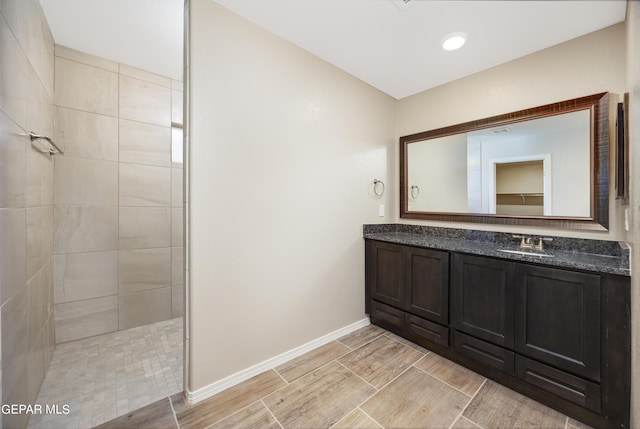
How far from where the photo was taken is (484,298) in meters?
1.76

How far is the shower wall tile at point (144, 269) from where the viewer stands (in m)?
2.44

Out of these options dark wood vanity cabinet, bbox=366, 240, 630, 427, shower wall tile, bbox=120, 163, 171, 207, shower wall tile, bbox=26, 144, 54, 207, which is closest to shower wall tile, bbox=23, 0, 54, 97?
shower wall tile, bbox=26, 144, 54, 207

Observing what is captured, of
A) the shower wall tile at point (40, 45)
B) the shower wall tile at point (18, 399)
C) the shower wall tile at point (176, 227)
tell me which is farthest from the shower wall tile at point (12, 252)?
the shower wall tile at point (176, 227)

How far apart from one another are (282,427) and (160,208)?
2.27 meters

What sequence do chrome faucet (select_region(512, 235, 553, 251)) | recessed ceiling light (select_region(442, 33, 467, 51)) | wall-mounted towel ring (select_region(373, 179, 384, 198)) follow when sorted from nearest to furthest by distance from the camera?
recessed ceiling light (select_region(442, 33, 467, 51)) < chrome faucet (select_region(512, 235, 553, 251)) < wall-mounted towel ring (select_region(373, 179, 384, 198))

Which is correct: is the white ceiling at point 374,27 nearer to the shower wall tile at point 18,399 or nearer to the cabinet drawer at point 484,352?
the cabinet drawer at point 484,352

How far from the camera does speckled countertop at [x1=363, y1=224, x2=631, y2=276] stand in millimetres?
1420

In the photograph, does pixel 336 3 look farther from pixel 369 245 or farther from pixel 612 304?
pixel 612 304

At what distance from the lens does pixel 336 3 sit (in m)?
1.57

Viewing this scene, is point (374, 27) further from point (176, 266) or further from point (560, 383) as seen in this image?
point (176, 266)

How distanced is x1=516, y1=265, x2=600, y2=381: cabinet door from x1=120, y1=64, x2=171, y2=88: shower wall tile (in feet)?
11.4

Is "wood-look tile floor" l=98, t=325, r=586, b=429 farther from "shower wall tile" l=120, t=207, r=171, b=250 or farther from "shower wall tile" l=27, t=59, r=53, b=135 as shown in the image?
"shower wall tile" l=27, t=59, r=53, b=135

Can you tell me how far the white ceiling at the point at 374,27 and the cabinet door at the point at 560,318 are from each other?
1542 millimetres

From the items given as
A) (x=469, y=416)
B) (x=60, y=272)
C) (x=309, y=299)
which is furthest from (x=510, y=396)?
(x=60, y=272)
